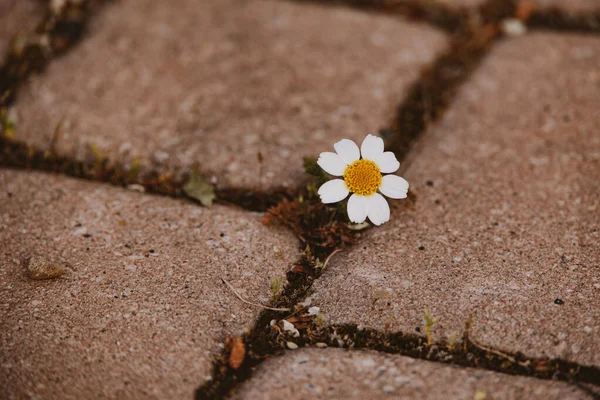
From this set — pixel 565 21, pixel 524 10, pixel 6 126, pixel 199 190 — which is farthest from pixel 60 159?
pixel 565 21

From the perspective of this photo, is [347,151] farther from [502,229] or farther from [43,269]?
[43,269]

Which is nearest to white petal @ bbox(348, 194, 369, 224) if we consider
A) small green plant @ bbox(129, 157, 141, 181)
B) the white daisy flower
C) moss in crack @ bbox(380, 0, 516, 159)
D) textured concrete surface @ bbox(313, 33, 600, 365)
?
the white daisy flower

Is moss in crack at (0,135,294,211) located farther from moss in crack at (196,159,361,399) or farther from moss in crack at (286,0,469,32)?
moss in crack at (286,0,469,32)

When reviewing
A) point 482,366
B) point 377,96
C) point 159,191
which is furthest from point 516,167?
point 159,191

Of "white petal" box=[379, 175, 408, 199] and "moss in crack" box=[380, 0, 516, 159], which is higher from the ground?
"moss in crack" box=[380, 0, 516, 159]

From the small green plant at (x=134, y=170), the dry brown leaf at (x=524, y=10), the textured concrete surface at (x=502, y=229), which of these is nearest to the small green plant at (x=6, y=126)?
the small green plant at (x=134, y=170)

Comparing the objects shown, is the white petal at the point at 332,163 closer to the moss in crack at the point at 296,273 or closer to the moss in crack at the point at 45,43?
the moss in crack at the point at 296,273
